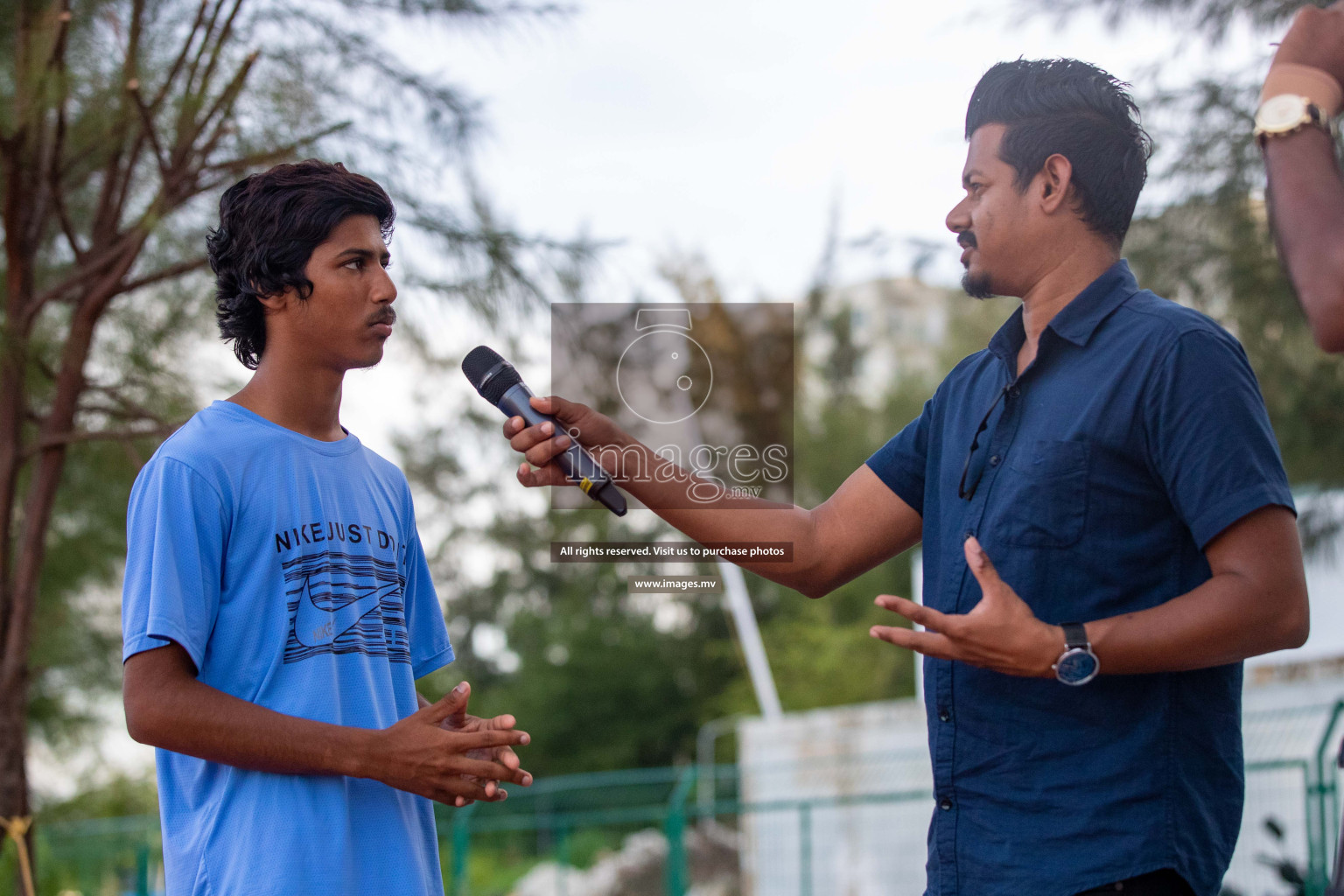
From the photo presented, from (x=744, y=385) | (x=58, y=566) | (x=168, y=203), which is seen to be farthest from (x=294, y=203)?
(x=58, y=566)

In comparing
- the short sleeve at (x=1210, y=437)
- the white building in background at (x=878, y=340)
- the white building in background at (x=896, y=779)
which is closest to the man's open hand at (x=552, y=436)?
the short sleeve at (x=1210, y=437)

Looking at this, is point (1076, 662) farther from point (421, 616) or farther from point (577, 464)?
point (421, 616)

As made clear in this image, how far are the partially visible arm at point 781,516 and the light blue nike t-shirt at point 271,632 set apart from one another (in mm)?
396

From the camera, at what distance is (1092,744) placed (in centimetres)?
173

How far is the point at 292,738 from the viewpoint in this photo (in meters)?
1.79

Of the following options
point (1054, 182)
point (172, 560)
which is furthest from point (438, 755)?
point (1054, 182)

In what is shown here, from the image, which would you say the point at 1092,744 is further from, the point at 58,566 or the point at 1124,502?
the point at 58,566

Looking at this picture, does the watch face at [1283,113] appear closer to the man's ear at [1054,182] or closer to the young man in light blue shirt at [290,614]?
the man's ear at [1054,182]

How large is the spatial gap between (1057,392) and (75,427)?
151 inches

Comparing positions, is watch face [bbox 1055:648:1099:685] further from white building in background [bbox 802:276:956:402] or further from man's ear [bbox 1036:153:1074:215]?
white building in background [bbox 802:276:956:402]

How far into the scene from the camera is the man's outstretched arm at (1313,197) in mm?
1476

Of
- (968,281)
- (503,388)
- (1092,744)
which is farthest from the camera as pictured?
(503,388)

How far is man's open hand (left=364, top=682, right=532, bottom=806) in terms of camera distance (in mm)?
1803

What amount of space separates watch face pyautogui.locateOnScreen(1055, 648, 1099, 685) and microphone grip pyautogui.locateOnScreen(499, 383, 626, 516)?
2.59 feet
